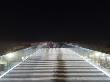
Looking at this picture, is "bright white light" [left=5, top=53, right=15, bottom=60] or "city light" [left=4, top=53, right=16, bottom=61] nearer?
"city light" [left=4, top=53, right=16, bottom=61]

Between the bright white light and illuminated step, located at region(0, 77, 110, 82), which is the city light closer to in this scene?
the bright white light

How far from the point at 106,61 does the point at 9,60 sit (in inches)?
271

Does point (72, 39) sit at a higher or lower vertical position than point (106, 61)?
higher

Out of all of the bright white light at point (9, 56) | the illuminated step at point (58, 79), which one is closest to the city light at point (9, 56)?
the bright white light at point (9, 56)

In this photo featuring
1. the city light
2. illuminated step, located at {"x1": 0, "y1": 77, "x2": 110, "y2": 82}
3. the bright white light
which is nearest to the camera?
illuminated step, located at {"x1": 0, "y1": 77, "x2": 110, "y2": 82}

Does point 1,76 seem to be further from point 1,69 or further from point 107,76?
point 107,76

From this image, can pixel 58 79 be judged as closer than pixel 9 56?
Yes

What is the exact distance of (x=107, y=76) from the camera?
72.0ft

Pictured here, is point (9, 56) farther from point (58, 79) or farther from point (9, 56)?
point (58, 79)

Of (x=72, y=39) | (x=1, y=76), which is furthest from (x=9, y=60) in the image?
(x=72, y=39)

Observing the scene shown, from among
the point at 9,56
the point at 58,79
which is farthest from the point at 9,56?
the point at 58,79

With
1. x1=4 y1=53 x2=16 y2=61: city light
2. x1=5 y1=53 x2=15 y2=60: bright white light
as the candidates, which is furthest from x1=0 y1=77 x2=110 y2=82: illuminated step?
x1=5 y1=53 x2=15 y2=60: bright white light

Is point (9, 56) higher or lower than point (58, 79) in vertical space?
higher

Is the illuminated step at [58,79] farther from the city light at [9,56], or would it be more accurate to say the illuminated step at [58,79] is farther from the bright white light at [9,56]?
the bright white light at [9,56]
